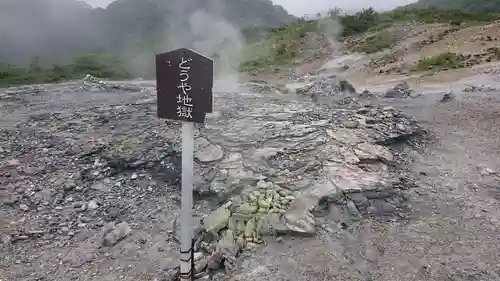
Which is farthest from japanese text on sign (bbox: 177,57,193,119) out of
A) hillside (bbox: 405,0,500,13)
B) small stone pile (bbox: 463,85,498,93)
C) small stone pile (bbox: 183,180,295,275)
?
hillside (bbox: 405,0,500,13)

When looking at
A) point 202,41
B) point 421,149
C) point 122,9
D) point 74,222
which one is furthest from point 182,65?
point 122,9

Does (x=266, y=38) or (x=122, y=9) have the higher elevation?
(x=122, y=9)

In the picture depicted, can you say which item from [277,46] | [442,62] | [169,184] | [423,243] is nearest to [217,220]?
[169,184]

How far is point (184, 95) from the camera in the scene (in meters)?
2.45

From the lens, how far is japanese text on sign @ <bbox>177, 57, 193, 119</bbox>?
2420 mm

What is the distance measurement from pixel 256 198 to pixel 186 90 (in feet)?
4.08

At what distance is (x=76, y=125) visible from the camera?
543 cm

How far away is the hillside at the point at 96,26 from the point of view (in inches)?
967

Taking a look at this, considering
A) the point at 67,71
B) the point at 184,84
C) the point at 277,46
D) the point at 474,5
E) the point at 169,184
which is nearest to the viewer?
the point at 184,84

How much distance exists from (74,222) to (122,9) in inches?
1722

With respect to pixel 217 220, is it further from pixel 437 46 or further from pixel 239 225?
pixel 437 46

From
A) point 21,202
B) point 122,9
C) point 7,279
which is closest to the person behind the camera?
point 7,279

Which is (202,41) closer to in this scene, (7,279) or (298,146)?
(298,146)

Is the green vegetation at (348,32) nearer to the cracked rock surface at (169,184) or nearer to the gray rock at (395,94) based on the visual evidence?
the gray rock at (395,94)
